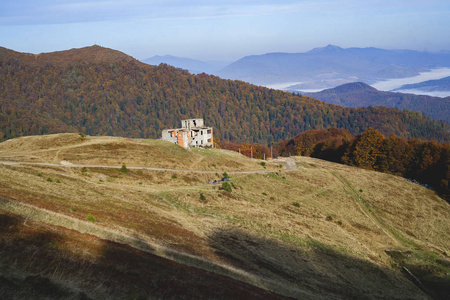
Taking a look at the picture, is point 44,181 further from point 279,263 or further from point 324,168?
point 324,168

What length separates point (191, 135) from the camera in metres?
109

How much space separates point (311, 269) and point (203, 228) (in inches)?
478

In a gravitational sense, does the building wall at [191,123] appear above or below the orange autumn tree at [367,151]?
above

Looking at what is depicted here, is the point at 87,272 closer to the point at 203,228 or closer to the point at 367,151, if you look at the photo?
the point at 203,228

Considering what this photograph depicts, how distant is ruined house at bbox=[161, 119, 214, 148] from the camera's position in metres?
93.5

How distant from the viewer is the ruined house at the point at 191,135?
93.5 meters

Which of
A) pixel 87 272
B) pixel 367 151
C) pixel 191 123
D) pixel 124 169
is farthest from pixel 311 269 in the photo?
pixel 367 151

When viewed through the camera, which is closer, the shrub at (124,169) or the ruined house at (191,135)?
the shrub at (124,169)

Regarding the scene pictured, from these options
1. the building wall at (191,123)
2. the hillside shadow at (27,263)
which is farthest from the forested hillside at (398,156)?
the hillside shadow at (27,263)

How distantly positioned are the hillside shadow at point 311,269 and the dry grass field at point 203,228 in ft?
0.65

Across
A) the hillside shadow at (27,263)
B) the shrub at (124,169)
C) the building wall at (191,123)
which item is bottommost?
the shrub at (124,169)

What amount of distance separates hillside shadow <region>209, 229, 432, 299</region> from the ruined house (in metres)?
56.2

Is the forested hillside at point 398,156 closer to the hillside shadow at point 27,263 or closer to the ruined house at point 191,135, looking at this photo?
the ruined house at point 191,135

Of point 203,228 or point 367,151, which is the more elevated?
point 203,228
